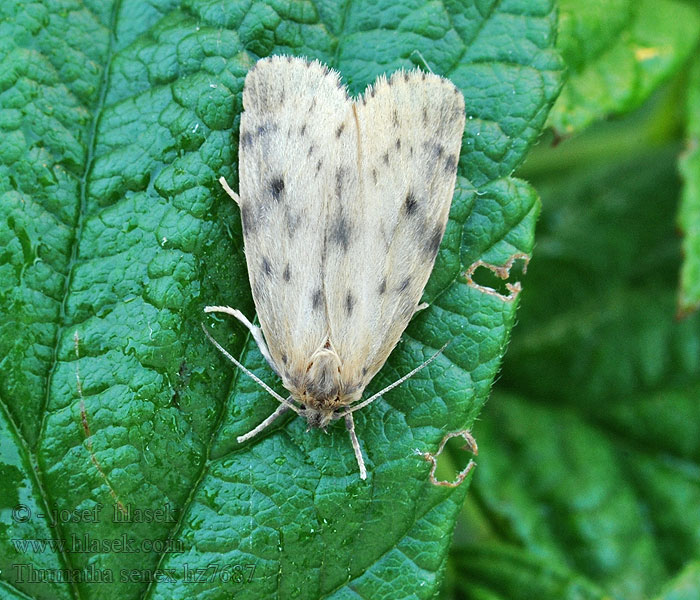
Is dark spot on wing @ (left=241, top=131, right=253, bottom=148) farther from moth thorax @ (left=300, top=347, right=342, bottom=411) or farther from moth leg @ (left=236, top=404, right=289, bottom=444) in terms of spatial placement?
moth leg @ (left=236, top=404, right=289, bottom=444)

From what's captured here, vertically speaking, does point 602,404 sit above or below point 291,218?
below

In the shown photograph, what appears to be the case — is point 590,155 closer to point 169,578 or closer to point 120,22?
point 120,22

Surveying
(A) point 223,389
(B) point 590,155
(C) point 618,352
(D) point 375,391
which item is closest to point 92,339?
(A) point 223,389

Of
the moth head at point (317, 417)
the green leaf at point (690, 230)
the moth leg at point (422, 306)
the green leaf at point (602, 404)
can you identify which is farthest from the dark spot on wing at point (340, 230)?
the green leaf at point (602, 404)

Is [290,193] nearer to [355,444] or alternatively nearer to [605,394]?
[355,444]

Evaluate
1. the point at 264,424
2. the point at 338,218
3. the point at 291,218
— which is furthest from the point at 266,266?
the point at 264,424

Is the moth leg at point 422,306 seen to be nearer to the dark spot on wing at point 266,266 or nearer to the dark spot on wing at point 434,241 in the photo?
the dark spot on wing at point 434,241
